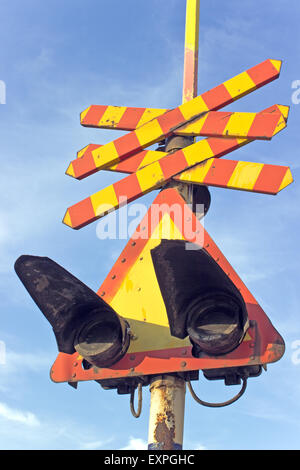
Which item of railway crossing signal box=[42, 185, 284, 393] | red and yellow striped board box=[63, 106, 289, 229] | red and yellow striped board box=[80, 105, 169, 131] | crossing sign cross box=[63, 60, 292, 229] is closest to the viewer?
railway crossing signal box=[42, 185, 284, 393]

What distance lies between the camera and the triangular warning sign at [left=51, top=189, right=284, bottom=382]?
371cm

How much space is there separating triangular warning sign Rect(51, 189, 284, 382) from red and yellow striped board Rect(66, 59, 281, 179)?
2.24ft

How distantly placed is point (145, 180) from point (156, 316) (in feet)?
3.37

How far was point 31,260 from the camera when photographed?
371 cm

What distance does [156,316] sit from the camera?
412 cm

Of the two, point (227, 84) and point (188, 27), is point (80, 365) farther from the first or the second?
point (188, 27)

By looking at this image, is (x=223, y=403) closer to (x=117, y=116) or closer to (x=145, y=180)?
(x=145, y=180)


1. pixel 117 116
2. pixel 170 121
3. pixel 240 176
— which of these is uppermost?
pixel 117 116

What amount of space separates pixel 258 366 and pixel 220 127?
1.74m

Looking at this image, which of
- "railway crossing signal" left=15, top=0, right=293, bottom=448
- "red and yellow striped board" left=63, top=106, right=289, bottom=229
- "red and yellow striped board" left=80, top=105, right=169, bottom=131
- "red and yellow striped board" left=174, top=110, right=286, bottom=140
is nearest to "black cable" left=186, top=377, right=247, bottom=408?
"railway crossing signal" left=15, top=0, right=293, bottom=448

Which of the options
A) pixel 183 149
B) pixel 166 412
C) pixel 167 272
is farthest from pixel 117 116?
pixel 166 412

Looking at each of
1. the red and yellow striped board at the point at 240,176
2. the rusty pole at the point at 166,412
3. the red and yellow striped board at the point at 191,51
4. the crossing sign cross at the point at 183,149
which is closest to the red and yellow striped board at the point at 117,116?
the crossing sign cross at the point at 183,149

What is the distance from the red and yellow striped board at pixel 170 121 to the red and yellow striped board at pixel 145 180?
24cm

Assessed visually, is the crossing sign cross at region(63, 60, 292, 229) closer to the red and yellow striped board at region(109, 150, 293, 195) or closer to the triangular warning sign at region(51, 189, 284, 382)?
the red and yellow striped board at region(109, 150, 293, 195)
